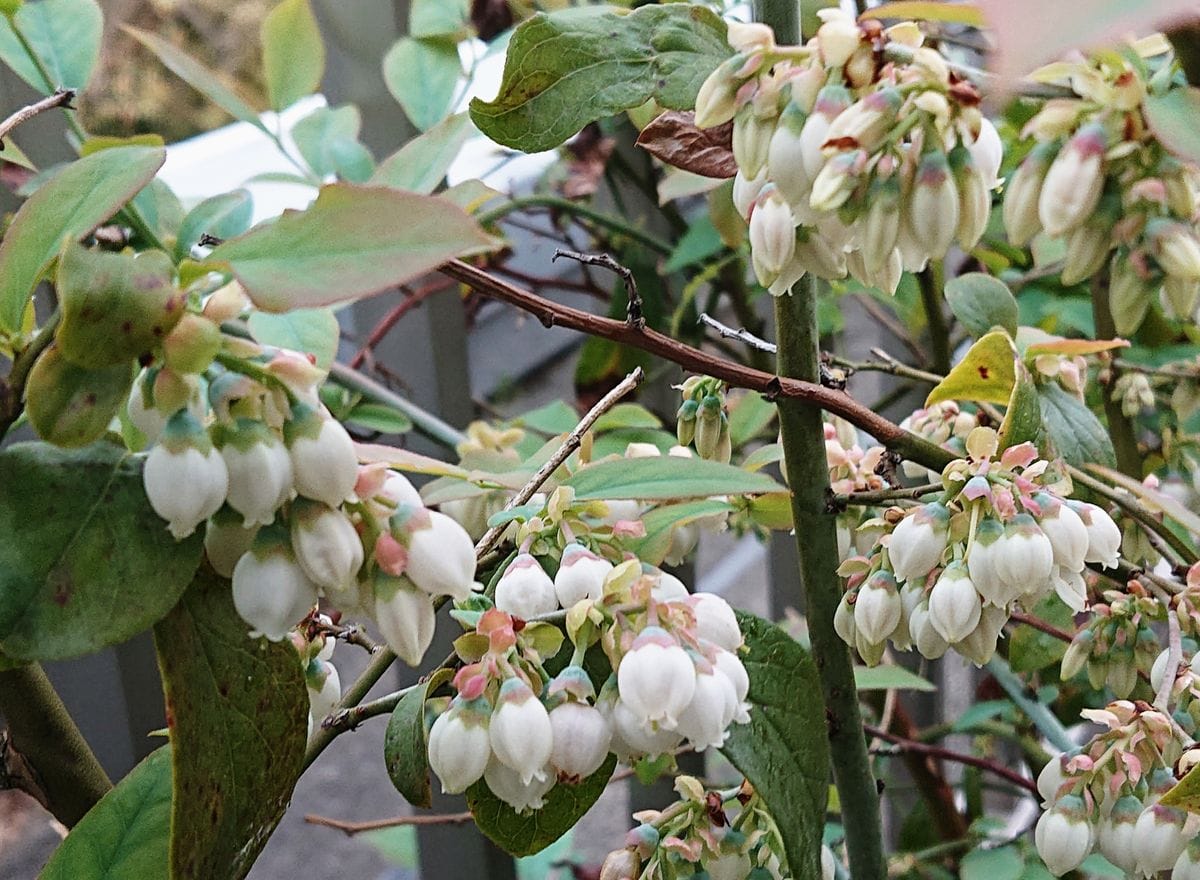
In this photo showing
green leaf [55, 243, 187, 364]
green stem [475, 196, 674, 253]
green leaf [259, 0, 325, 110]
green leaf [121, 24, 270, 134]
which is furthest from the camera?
green stem [475, 196, 674, 253]

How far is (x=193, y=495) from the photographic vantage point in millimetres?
252

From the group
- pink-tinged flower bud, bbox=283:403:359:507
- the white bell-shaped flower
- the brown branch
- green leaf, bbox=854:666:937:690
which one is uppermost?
pink-tinged flower bud, bbox=283:403:359:507

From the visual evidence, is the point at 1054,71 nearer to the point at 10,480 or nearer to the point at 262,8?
the point at 10,480

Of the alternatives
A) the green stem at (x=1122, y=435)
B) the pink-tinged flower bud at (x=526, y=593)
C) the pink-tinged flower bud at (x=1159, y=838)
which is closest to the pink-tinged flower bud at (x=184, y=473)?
the pink-tinged flower bud at (x=526, y=593)

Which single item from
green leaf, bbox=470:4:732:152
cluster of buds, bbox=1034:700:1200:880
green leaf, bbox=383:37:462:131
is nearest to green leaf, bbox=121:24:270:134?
green leaf, bbox=383:37:462:131

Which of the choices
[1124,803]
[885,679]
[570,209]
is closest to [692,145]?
[1124,803]

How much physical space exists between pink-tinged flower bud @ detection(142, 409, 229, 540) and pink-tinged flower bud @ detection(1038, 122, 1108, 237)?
243 millimetres

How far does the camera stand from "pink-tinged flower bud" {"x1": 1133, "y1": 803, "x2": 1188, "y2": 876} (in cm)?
39

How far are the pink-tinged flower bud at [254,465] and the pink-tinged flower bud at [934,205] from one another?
18 centimetres

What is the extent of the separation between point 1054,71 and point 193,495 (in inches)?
10.5

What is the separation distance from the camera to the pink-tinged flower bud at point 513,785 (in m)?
0.32

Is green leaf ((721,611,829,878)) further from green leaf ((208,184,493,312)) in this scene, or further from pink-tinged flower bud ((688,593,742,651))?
green leaf ((208,184,493,312))

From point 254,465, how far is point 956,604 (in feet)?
0.73

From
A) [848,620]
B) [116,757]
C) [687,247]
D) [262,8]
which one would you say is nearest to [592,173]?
[687,247]
